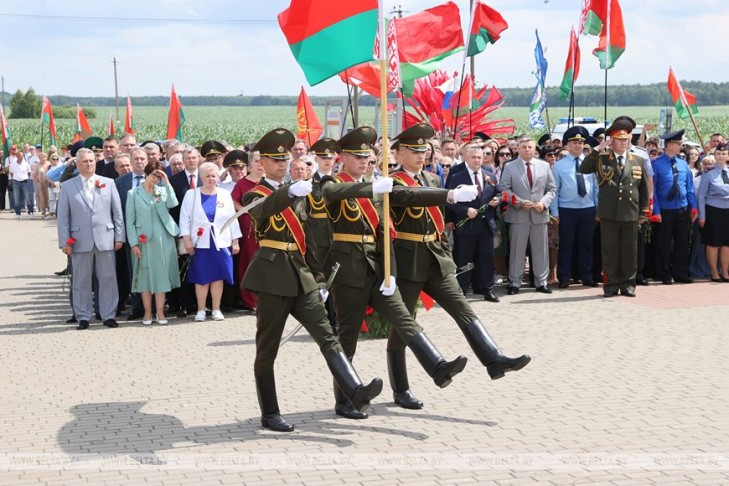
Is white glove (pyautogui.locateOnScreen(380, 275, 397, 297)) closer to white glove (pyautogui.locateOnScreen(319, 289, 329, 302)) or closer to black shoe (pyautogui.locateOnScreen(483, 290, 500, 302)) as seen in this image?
white glove (pyautogui.locateOnScreen(319, 289, 329, 302))

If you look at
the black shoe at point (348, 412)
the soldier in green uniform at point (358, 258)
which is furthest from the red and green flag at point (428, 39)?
the black shoe at point (348, 412)

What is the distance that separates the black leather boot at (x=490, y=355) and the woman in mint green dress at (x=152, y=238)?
5.21 metres

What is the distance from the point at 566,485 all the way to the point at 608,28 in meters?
10.9

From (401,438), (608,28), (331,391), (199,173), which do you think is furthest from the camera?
(608,28)

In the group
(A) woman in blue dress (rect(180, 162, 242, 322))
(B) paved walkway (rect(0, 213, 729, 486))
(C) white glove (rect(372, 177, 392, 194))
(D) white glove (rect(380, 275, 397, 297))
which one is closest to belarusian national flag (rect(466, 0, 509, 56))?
(B) paved walkway (rect(0, 213, 729, 486))

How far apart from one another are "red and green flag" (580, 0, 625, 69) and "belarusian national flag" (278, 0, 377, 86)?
8.69 meters

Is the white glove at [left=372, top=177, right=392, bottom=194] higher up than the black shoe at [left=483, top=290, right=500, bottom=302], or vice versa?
the white glove at [left=372, top=177, right=392, bottom=194]

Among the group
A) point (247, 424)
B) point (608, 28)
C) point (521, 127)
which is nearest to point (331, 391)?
point (247, 424)

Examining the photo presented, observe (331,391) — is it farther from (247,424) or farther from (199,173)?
(199,173)

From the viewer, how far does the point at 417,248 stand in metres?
7.32

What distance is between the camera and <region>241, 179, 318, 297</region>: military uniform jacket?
6.75 metres

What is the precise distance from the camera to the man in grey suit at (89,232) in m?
11.2

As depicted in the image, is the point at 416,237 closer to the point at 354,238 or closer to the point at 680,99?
the point at 354,238

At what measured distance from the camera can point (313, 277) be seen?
6980 millimetres
